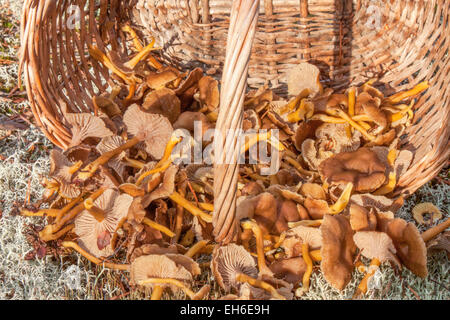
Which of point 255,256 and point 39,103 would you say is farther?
point 39,103

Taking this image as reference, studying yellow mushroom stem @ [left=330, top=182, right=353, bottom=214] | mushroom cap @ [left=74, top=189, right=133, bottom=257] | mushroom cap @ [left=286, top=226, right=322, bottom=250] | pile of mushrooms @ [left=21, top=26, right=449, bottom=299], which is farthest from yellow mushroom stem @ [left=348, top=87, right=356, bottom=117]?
mushroom cap @ [left=74, top=189, right=133, bottom=257]

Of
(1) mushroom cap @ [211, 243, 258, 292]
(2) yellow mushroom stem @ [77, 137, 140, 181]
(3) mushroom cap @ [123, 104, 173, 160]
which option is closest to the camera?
(1) mushroom cap @ [211, 243, 258, 292]

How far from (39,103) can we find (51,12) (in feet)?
0.76

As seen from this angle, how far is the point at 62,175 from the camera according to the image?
1.07 metres

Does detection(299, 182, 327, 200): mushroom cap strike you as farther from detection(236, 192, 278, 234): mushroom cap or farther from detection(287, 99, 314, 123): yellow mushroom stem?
detection(287, 99, 314, 123): yellow mushroom stem

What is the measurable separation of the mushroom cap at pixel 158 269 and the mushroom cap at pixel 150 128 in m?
0.35

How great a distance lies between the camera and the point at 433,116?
1273 millimetres

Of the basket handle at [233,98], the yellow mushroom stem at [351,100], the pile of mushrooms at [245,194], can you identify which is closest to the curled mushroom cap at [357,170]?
the pile of mushrooms at [245,194]

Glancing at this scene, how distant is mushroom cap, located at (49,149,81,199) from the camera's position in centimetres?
106

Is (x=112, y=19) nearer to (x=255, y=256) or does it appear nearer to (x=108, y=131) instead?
(x=108, y=131)

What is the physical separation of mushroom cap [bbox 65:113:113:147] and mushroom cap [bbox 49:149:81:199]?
0.12 m

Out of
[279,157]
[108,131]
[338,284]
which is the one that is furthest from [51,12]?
[338,284]

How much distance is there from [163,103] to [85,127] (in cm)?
24

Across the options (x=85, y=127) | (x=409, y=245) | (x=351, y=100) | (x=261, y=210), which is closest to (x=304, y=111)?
(x=351, y=100)
